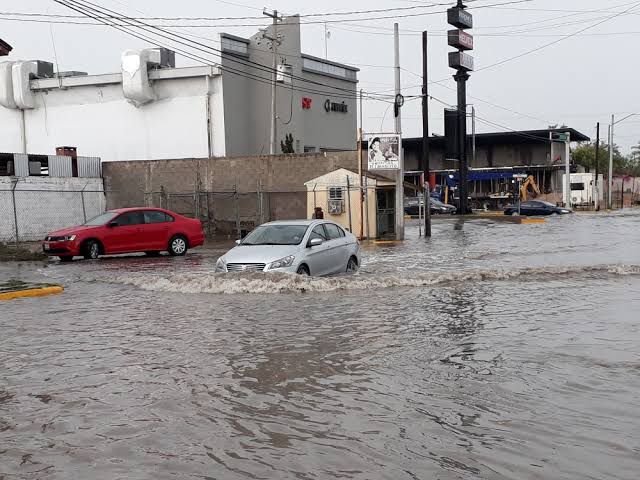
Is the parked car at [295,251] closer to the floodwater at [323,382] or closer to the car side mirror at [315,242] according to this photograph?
the car side mirror at [315,242]

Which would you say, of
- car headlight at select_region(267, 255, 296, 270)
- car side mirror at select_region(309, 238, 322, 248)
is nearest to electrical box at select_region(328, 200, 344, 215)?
car side mirror at select_region(309, 238, 322, 248)

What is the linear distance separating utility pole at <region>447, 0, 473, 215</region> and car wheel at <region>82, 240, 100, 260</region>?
33.6 metres

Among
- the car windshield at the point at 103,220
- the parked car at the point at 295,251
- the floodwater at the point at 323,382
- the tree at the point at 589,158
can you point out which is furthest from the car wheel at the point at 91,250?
the tree at the point at 589,158

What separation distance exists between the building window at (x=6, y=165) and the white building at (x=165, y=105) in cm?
1849

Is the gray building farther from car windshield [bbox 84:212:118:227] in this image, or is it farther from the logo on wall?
Result: car windshield [bbox 84:212:118:227]

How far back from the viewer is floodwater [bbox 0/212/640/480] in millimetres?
4863

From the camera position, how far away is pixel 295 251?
1373cm

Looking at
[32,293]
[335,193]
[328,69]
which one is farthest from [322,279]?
[328,69]

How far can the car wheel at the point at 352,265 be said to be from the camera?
627 inches

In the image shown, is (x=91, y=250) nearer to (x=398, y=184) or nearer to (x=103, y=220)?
(x=103, y=220)

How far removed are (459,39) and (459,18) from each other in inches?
58.3

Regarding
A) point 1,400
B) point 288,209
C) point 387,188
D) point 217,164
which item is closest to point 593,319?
point 1,400

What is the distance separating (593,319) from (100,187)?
87.6 ft

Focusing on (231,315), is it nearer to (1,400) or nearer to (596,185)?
(1,400)
